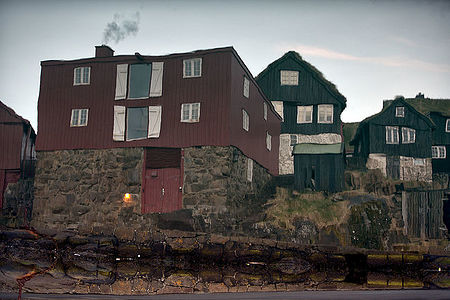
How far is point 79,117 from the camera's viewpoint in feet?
90.9

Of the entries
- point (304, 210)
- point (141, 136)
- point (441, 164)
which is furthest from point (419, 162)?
point (141, 136)

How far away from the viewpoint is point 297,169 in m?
31.1

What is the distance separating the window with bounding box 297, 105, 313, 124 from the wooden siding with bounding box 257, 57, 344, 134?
27 cm

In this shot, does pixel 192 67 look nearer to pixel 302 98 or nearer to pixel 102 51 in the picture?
pixel 102 51

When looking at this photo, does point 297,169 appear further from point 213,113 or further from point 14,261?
point 14,261

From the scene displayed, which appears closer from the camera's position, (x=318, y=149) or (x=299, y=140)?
(x=318, y=149)

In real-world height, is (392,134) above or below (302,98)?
below

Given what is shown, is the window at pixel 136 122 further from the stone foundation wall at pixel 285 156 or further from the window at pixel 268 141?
the stone foundation wall at pixel 285 156

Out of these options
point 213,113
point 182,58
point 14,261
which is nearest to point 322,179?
point 213,113

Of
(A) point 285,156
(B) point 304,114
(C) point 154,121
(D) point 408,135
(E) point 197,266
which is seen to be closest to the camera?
(E) point 197,266

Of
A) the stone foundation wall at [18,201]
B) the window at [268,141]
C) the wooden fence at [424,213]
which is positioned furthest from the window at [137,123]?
the wooden fence at [424,213]

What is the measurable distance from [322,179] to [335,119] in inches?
377

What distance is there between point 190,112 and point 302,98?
15433 mm

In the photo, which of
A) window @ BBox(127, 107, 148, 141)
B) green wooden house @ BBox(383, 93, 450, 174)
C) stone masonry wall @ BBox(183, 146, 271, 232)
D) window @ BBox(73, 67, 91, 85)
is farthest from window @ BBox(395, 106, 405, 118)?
window @ BBox(73, 67, 91, 85)
